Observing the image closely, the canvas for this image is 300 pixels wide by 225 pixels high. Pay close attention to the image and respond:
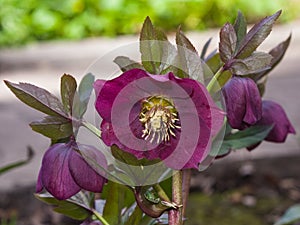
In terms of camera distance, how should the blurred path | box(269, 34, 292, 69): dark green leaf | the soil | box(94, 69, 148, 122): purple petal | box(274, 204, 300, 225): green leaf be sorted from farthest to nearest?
the blurred path, the soil, box(274, 204, 300, 225): green leaf, box(269, 34, 292, 69): dark green leaf, box(94, 69, 148, 122): purple petal

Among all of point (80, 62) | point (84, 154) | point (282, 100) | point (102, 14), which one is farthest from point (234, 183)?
point (102, 14)

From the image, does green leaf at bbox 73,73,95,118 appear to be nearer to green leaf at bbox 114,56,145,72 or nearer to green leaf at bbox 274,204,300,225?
green leaf at bbox 114,56,145,72

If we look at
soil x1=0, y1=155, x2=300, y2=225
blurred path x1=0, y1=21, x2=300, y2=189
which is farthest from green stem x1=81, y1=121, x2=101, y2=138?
blurred path x1=0, y1=21, x2=300, y2=189

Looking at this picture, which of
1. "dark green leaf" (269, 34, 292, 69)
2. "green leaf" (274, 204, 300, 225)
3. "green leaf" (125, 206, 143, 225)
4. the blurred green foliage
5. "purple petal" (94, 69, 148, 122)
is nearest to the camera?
"purple petal" (94, 69, 148, 122)

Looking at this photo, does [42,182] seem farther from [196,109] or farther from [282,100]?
[282,100]

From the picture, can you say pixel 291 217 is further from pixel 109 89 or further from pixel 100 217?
pixel 109 89

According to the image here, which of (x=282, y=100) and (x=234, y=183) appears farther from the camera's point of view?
(x=282, y=100)

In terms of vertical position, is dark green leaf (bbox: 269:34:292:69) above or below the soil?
above

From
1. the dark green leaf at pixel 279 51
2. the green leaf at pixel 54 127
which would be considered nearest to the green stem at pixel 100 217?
the green leaf at pixel 54 127
